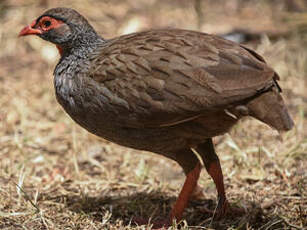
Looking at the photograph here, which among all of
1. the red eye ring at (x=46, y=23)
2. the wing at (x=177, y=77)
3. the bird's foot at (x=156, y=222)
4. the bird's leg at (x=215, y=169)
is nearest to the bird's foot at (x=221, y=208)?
the bird's leg at (x=215, y=169)

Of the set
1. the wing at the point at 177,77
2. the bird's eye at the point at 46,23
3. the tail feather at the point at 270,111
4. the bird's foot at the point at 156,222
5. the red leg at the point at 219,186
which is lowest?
the bird's foot at the point at 156,222

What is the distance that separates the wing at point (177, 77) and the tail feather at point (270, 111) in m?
0.09

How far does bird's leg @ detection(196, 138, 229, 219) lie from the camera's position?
4.57 meters

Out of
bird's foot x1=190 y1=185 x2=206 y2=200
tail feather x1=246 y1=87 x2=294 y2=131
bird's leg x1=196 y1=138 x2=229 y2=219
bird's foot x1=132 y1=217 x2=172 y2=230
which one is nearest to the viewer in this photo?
tail feather x1=246 y1=87 x2=294 y2=131

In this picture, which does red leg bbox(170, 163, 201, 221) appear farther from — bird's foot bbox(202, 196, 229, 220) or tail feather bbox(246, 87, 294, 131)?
tail feather bbox(246, 87, 294, 131)

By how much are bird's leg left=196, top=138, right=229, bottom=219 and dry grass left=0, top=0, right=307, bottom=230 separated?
0.33 ft

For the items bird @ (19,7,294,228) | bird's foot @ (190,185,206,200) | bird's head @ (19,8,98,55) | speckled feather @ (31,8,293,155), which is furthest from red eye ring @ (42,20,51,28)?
bird's foot @ (190,185,206,200)

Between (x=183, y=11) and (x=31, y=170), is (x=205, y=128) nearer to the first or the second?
(x=31, y=170)

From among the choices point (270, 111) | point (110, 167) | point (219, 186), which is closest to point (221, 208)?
point (219, 186)

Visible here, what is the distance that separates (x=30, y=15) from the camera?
9188mm

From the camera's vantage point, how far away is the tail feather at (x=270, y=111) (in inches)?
153

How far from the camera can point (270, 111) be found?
391 cm

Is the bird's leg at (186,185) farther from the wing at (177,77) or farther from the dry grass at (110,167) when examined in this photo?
the wing at (177,77)

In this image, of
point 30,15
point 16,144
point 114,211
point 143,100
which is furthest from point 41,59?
point 143,100
